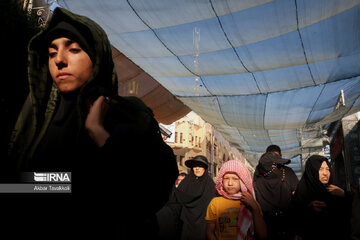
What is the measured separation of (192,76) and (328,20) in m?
4.77

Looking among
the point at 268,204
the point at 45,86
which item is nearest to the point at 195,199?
the point at 268,204

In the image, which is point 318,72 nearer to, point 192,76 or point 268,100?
point 268,100

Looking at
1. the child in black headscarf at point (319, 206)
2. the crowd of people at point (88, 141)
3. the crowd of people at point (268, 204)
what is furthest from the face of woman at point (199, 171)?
the crowd of people at point (88, 141)

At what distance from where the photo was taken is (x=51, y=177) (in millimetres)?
778

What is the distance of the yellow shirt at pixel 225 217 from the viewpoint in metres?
2.97

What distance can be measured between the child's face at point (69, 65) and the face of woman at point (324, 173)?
3977mm

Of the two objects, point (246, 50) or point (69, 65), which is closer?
point (69, 65)

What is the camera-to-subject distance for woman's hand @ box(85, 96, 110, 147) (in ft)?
2.58

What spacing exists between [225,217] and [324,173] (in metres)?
1.87

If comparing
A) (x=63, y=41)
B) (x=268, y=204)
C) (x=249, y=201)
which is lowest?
(x=268, y=204)

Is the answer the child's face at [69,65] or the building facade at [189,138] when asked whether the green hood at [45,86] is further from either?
the building facade at [189,138]

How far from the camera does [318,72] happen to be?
9219 millimetres

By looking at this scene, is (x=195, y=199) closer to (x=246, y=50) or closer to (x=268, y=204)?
(x=268, y=204)

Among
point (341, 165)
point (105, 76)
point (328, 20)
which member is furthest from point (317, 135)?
point (105, 76)
